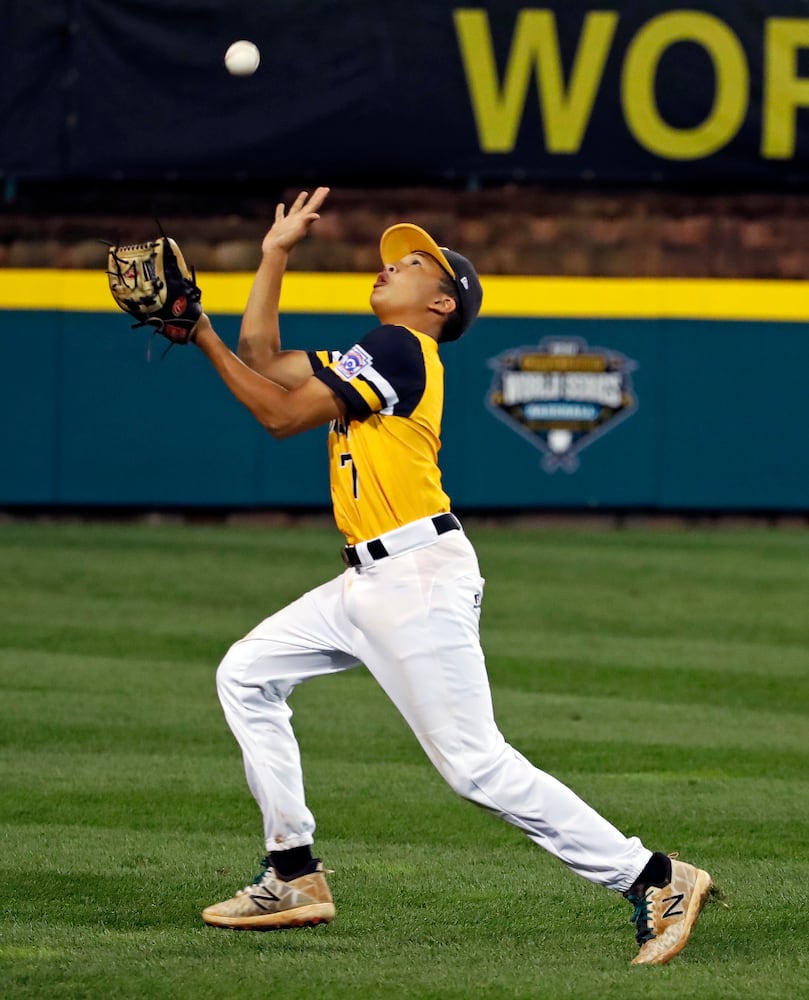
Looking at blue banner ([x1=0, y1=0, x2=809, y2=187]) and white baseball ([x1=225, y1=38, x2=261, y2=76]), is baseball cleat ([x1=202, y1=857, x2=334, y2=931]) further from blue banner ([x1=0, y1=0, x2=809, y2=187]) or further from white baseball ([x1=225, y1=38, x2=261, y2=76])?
blue banner ([x1=0, y1=0, x2=809, y2=187])

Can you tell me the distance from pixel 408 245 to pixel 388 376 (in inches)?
21.4

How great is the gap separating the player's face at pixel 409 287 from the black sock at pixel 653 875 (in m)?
1.75

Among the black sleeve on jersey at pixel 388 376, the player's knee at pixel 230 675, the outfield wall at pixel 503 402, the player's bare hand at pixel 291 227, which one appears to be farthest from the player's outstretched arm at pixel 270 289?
the outfield wall at pixel 503 402

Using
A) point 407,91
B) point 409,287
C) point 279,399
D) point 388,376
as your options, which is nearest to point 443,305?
point 409,287

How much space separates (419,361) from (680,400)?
13369mm

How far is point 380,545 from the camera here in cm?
515

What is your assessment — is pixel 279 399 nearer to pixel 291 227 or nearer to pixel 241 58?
pixel 291 227

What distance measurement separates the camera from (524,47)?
17.8m

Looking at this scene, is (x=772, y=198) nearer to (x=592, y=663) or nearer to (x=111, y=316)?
(x=111, y=316)

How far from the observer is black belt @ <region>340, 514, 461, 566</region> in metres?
5.15

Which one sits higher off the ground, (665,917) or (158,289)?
(158,289)

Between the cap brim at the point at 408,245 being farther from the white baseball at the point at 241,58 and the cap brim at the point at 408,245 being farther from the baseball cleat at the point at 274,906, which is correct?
the white baseball at the point at 241,58

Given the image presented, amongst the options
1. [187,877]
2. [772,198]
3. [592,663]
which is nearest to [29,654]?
[592,663]

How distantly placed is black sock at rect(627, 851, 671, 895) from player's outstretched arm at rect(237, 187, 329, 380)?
1.86 meters
